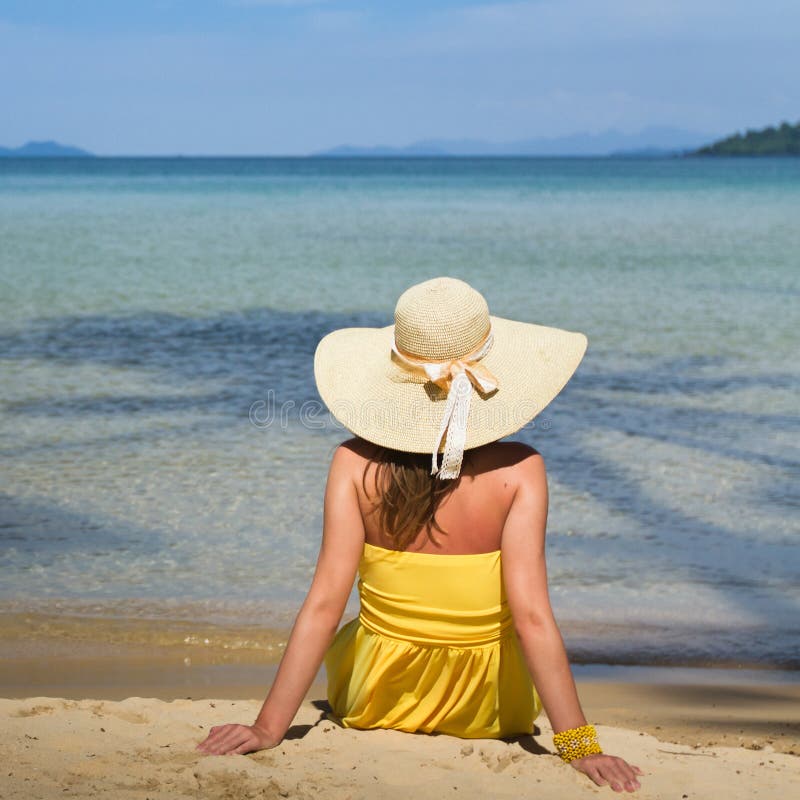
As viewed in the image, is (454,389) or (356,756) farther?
(356,756)

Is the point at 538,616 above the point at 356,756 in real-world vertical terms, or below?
above

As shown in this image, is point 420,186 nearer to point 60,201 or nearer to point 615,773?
point 60,201

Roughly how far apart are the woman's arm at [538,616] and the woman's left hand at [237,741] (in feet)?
2.21

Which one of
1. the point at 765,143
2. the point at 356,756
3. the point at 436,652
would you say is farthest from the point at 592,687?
the point at 765,143

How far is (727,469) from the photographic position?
6926 millimetres

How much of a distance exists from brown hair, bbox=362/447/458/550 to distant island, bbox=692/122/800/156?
151 metres

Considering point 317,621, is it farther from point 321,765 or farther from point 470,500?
point 470,500

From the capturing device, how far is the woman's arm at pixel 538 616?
264 centimetres

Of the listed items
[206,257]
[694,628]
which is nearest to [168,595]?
[694,628]

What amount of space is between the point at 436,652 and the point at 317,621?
34 cm

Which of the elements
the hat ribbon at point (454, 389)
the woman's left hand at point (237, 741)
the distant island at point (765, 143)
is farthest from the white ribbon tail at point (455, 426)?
the distant island at point (765, 143)

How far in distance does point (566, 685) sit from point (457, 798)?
0.36 m

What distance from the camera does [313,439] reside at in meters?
7.53

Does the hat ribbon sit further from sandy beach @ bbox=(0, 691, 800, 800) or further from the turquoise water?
the turquoise water
